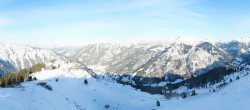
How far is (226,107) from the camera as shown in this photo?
52750 mm

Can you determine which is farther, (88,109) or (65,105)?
(88,109)

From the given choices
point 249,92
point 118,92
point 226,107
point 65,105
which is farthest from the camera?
point 118,92

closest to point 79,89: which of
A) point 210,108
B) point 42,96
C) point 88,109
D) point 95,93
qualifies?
point 95,93

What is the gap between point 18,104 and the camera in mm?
57688

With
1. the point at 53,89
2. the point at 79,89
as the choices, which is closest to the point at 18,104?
the point at 53,89

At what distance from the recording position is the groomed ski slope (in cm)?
5714

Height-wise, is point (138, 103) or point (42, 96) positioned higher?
point (42, 96)

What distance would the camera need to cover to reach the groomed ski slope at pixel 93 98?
57144 mm

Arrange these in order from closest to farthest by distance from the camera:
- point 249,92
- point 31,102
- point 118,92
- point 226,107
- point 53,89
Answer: point 226,107 → point 249,92 → point 31,102 → point 53,89 → point 118,92

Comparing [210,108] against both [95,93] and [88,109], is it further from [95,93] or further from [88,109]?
[95,93]

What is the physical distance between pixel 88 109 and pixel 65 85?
15.4 metres

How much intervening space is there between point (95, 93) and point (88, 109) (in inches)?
930

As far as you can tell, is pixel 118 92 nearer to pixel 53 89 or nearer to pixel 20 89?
pixel 53 89

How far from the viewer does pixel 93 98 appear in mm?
110375
